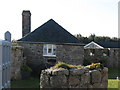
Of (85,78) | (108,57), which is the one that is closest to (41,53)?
(108,57)

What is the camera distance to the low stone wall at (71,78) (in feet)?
24.8

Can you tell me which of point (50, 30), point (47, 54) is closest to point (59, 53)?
point (47, 54)

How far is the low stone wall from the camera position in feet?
24.8

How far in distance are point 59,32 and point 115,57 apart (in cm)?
1052

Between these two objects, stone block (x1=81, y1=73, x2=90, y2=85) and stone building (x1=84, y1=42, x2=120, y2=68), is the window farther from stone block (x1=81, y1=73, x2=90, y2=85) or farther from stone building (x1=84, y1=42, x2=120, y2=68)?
stone block (x1=81, y1=73, x2=90, y2=85)

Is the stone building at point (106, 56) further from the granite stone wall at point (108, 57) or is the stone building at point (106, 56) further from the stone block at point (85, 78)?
the stone block at point (85, 78)

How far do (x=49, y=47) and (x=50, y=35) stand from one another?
3.47 ft

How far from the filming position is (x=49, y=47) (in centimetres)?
1903

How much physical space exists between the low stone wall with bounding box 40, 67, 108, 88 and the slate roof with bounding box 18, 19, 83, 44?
10979 mm

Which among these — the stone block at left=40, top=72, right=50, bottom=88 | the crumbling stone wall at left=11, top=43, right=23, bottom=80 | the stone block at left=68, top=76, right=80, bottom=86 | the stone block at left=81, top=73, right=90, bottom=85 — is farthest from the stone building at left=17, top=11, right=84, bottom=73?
the stone block at left=68, top=76, right=80, bottom=86

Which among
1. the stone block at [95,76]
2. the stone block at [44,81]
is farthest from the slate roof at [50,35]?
the stone block at [44,81]

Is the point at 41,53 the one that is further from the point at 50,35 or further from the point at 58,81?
the point at 58,81

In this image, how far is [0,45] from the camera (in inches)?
285

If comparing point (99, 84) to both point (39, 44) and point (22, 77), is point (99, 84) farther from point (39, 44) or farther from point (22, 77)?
point (39, 44)
